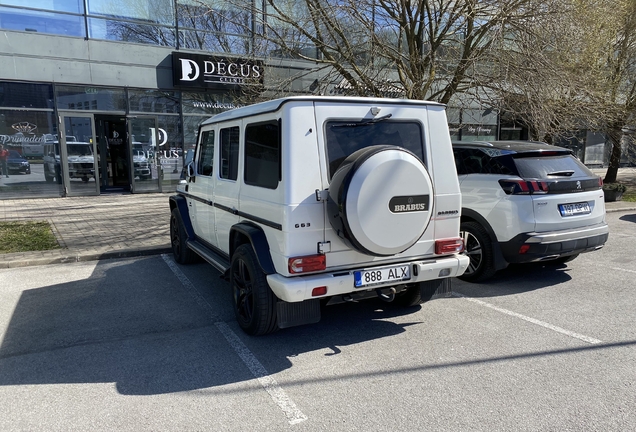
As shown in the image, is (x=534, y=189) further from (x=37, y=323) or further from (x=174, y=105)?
(x=174, y=105)

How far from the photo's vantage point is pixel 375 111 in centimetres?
407

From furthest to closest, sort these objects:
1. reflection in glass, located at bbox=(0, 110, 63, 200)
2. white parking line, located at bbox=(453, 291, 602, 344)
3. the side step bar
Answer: reflection in glass, located at bbox=(0, 110, 63, 200) < the side step bar < white parking line, located at bbox=(453, 291, 602, 344)

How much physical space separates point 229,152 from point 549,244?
3854 mm

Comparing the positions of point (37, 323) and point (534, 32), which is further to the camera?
point (534, 32)

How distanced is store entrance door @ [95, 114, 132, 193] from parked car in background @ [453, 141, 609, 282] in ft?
40.1

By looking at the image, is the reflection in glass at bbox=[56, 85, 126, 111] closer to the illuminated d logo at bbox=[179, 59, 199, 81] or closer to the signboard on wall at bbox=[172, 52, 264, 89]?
the signboard on wall at bbox=[172, 52, 264, 89]

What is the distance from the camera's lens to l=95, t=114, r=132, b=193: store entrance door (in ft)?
49.6

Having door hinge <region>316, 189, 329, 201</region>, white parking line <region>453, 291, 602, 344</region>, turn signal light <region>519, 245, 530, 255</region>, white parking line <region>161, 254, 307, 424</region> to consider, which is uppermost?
door hinge <region>316, 189, 329, 201</region>

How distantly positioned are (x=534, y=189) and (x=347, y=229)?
2950 mm

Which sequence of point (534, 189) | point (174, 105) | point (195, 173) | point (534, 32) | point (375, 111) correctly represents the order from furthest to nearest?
1. point (174, 105)
2. point (534, 32)
3. point (195, 173)
4. point (534, 189)
5. point (375, 111)

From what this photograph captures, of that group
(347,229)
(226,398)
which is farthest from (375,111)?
(226,398)

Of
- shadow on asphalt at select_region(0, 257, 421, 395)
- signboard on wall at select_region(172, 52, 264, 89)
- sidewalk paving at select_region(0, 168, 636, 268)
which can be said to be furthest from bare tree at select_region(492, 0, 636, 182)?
signboard on wall at select_region(172, 52, 264, 89)

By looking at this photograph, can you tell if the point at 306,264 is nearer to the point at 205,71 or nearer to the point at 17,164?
the point at 205,71

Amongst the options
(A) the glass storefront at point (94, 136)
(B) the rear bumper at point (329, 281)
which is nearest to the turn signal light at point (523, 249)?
(B) the rear bumper at point (329, 281)
